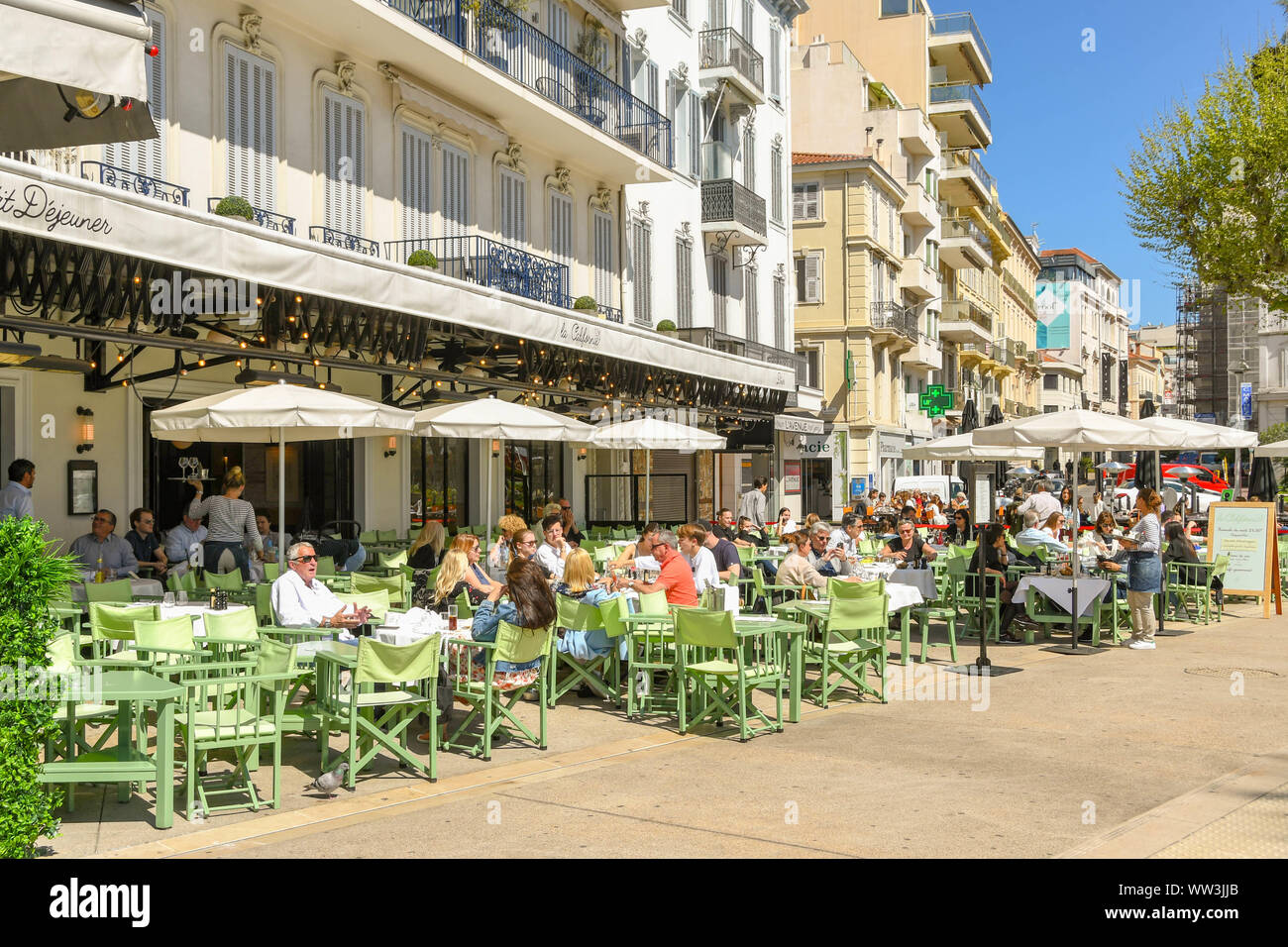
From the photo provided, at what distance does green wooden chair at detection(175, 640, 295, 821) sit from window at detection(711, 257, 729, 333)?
77.3 feet

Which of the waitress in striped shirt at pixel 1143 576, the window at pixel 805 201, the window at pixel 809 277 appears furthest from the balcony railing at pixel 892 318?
the waitress in striped shirt at pixel 1143 576

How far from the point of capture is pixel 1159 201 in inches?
818

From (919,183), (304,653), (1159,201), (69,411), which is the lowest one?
(304,653)

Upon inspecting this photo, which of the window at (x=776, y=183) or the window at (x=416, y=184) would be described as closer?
the window at (x=416, y=184)

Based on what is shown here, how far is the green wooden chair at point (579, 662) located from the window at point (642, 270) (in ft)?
54.3

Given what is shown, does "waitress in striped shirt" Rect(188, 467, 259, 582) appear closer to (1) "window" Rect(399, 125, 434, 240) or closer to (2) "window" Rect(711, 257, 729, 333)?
(1) "window" Rect(399, 125, 434, 240)

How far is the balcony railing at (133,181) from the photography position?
43.2 ft

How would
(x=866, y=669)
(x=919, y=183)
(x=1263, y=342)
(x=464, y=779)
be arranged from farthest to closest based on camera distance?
1. (x=1263, y=342)
2. (x=919, y=183)
3. (x=866, y=669)
4. (x=464, y=779)

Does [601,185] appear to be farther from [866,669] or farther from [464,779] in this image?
[464,779]

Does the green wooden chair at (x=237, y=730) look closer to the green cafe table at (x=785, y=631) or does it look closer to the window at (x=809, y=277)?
the green cafe table at (x=785, y=631)

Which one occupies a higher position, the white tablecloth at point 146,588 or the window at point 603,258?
the window at point 603,258

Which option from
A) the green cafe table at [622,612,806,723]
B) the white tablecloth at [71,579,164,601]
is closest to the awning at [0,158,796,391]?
the white tablecloth at [71,579,164,601]

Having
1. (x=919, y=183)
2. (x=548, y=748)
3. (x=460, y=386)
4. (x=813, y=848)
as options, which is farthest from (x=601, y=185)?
(x=919, y=183)
